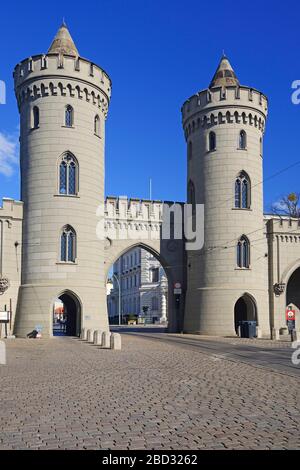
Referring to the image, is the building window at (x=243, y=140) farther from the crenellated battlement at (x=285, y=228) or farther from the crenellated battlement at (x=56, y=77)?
the crenellated battlement at (x=56, y=77)

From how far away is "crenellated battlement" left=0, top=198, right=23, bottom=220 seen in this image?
35844mm

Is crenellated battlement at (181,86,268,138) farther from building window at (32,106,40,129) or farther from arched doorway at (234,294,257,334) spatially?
arched doorway at (234,294,257,334)

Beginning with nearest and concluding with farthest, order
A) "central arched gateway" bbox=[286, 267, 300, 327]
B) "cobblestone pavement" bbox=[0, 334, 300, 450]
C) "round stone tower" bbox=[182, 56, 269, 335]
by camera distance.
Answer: "cobblestone pavement" bbox=[0, 334, 300, 450] → "round stone tower" bbox=[182, 56, 269, 335] → "central arched gateway" bbox=[286, 267, 300, 327]

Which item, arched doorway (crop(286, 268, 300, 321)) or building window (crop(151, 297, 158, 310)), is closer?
arched doorway (crop(286, 268, 300, 321))

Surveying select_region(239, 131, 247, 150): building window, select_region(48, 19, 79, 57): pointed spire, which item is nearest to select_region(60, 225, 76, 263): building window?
select_region(48, 19, 79, 57): pointed spire

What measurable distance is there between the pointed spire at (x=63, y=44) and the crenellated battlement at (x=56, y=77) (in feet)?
3.75

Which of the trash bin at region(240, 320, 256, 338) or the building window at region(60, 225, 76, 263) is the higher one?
the building window at region(60, 225, 76, 263)

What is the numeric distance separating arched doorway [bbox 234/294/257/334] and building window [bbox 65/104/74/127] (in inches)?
643

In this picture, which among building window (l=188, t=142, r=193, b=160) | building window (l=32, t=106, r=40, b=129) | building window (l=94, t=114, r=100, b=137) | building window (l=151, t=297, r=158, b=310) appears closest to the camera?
building window (l=32, t=106, r=40, b=129)

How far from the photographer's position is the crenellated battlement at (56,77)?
1406 inches

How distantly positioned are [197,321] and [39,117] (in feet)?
56.8

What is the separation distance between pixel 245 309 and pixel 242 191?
28.5 feet

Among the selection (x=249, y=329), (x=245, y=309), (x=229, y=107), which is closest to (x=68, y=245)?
(x=249, y=329)

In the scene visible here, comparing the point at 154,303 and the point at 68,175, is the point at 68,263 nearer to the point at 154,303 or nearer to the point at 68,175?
the point at 68,175
